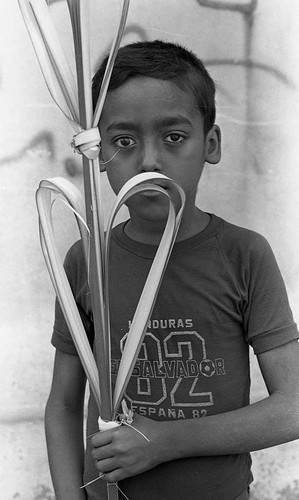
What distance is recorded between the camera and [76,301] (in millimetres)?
1234

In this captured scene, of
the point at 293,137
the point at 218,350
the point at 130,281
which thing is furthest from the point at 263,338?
the point at 293,137

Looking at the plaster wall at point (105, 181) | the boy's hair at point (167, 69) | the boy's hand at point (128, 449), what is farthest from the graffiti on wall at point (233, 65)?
the boy's hand at point (128, 449)

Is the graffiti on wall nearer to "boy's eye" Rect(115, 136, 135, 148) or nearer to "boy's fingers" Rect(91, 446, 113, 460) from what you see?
"boy's eye" Rect(115, 136, 135, 148)

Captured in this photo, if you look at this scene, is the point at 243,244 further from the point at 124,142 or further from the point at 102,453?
the point at 102,453

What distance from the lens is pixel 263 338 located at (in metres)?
1.14

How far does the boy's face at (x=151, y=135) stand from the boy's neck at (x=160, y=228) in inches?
2.2

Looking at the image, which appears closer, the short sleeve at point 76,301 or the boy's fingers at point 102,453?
the boy's fingers at point 102,453

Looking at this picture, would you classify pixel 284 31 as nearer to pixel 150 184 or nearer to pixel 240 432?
pixel 150 184

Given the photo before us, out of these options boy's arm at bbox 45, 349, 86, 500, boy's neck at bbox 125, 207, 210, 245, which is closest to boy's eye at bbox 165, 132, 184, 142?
boy's neck at bbox 125, 207, 210, 245

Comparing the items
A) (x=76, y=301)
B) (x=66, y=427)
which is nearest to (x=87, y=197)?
(x=76, y=301)

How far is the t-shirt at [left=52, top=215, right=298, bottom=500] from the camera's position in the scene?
1.15 meters

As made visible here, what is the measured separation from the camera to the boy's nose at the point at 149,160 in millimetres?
1093

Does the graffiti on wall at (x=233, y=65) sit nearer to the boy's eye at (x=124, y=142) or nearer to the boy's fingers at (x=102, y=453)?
the boy's eye at (x=124, y=142)

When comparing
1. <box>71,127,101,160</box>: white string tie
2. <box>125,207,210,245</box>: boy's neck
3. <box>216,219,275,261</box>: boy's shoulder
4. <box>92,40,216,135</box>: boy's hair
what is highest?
<box>92,40,216,135</box>: boy's hair
